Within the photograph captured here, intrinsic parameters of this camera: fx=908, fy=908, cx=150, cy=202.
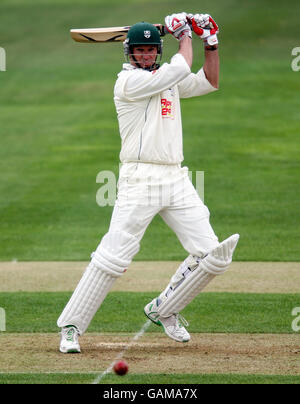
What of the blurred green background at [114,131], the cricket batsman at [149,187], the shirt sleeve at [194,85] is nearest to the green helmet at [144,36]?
the cricket batsman at [149,187]

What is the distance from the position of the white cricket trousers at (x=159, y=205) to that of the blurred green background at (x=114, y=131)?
3885 millimetres

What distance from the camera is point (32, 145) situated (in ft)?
55.8

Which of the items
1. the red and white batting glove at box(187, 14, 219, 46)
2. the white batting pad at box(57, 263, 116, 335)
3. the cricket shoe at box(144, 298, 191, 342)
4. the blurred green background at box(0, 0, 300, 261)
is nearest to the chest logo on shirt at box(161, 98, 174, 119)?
the red and white batting glove at box(187, 14, 219, 46)

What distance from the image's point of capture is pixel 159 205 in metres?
6.54

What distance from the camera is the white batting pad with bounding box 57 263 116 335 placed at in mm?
6477

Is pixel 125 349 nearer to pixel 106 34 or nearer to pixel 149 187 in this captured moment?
pixel 149 187

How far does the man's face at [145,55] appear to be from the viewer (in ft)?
21.7

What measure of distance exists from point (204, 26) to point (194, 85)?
0.45 meters

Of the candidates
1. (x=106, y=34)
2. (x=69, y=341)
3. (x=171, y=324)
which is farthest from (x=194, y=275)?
(x=106, y=34)

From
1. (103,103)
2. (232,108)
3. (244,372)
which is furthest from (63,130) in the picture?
(244,372)

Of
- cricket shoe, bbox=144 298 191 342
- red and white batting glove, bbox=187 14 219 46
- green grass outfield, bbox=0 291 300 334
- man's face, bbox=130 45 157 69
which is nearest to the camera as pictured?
man's face, bbox=130 45 157 69

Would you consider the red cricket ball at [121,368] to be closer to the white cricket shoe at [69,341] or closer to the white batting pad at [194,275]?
the white cricket shoe at [69,341]

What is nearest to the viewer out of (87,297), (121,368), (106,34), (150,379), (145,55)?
(121,368)

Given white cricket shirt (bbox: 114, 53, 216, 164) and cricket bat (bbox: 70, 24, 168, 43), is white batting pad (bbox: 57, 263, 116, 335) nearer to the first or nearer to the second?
white cricket shirt (bbox: 114, 53, 216, 164)
